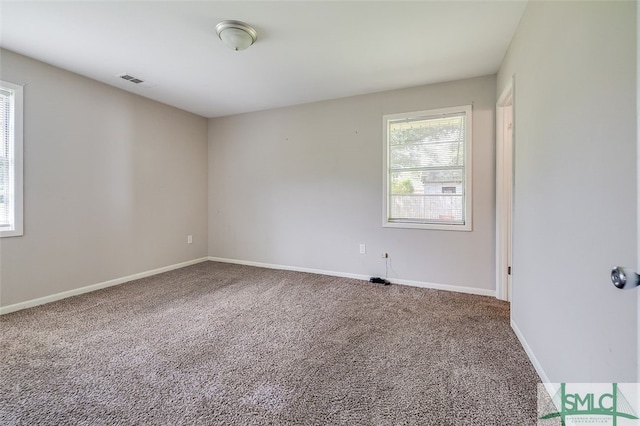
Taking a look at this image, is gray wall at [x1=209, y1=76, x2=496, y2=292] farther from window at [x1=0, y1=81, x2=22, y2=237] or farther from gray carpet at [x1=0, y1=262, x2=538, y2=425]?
window at [x1=0, y1=81, x2=22, y2=237]

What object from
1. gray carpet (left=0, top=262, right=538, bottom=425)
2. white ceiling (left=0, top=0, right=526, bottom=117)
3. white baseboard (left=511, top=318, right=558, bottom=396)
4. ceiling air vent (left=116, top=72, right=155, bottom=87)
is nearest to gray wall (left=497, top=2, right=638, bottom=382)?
white baseboard (left=511, top=318, right=558, bottom=396)

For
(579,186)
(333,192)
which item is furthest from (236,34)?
(579,186)

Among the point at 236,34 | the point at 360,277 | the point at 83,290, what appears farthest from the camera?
the point at 360,277

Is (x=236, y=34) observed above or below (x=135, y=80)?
below

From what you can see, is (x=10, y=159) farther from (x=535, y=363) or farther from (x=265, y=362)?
(x=535, y=363)

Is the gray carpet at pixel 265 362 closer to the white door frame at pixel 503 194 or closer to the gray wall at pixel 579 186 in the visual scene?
the white door frame at pixel 503 194

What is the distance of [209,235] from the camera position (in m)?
4.93

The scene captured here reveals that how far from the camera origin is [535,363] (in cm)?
175

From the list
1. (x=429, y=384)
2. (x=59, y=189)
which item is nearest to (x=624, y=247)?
(x=429, y=384)

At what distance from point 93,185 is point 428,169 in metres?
4.16

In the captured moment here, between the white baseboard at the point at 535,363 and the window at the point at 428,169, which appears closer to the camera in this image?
the white baseboard at the point at 535,363

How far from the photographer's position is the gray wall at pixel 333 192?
3.19 m

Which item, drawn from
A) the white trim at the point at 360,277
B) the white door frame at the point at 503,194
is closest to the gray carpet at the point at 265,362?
the white trim at the point at 360,277

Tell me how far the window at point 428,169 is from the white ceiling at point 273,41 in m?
0.48
